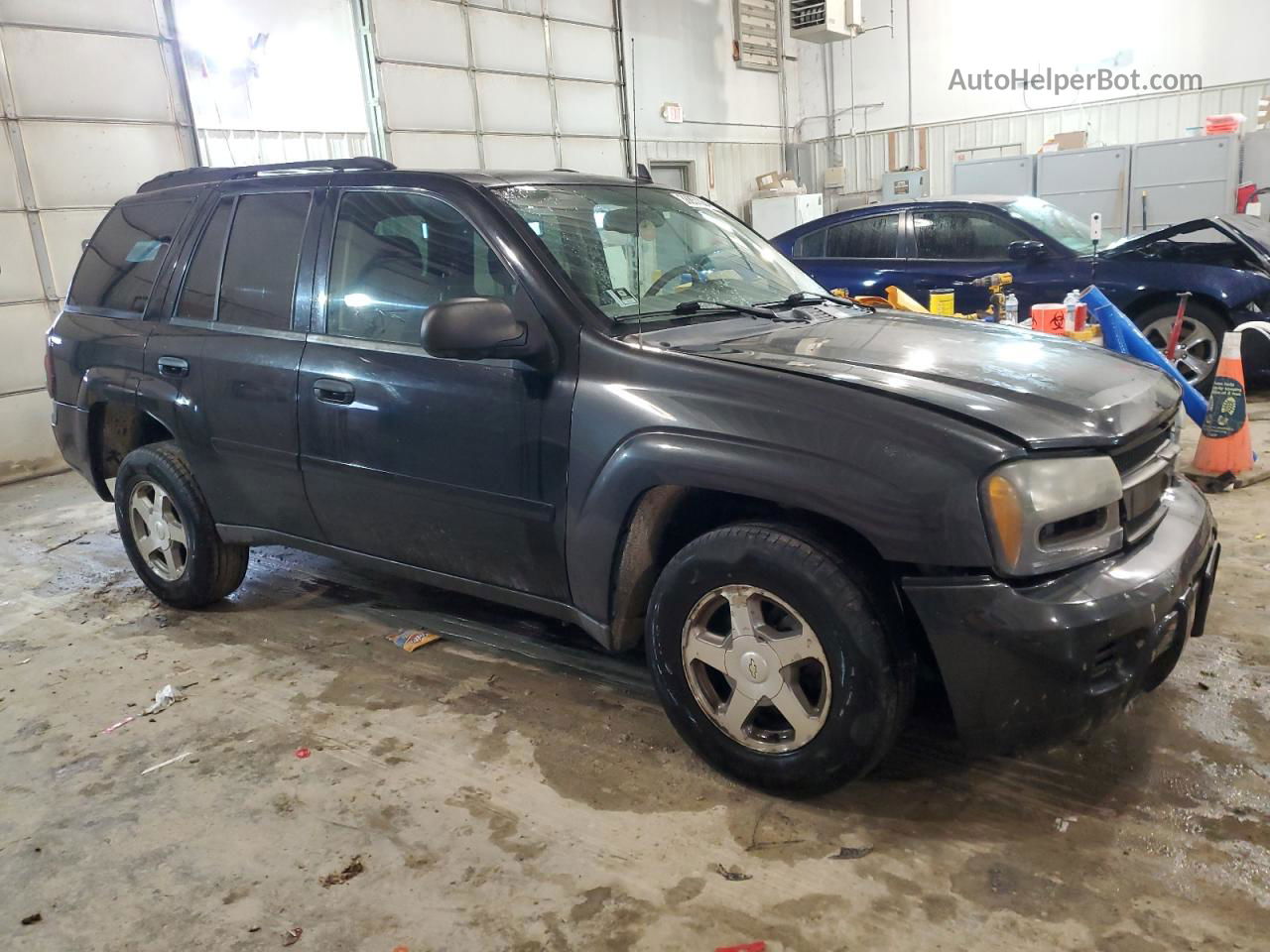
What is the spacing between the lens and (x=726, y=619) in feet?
7.80

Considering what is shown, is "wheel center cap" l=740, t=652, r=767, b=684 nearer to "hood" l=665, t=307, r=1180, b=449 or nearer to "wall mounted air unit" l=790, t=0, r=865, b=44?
"hood" l=665, t=307, r=1180, b=449

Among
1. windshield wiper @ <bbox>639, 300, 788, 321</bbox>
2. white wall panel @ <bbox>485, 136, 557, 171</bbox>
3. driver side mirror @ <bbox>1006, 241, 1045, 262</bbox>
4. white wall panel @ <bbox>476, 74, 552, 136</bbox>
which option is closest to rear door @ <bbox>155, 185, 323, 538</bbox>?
windshield wiper @ <bbox>639, 300, 788, 321</bbox>

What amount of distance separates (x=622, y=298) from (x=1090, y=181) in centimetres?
1000

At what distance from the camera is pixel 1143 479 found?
2.20 m

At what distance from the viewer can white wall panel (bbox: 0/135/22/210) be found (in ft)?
23.0

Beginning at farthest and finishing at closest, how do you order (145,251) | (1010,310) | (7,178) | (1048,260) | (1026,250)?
(7,178) < (1048,260) < (1026,250) < (1010,310) < (145,251)

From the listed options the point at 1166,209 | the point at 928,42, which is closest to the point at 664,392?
the point at 1166,209

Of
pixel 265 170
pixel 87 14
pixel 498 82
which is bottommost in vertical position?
pixel 265 170

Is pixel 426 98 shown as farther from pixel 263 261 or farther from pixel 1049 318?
pixel 1049 318

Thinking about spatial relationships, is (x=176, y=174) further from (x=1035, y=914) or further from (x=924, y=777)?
(x=1035, y=914)

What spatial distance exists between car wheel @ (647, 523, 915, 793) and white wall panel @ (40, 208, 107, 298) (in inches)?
275

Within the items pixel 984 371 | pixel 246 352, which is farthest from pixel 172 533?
pixel 984 371

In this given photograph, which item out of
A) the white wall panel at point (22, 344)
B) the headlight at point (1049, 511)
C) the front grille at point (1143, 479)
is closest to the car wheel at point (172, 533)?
the headlight at point (1049, 511)

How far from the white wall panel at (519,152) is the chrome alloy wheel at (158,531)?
7.46 m
